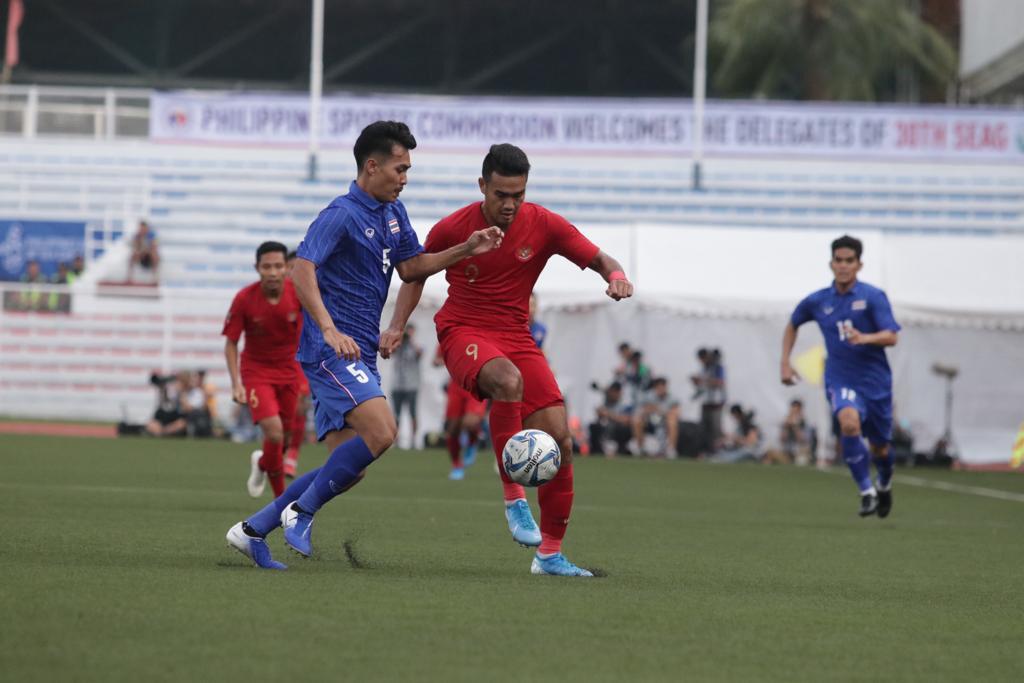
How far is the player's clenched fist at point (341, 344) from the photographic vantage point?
7.78 m

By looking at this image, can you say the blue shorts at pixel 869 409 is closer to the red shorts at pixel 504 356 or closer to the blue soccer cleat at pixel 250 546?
the red shorts at pixel 504 356

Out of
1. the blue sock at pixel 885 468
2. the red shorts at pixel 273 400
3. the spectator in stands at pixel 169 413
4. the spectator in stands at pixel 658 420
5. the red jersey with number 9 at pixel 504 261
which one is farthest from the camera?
the spectator in stands at pixel 169 413

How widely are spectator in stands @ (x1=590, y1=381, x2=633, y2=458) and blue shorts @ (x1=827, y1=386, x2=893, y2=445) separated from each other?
1183 centimetres

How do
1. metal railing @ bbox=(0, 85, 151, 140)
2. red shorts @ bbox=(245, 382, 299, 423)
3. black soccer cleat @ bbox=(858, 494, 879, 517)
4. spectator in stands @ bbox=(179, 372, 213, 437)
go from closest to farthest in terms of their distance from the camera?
red shorts @ bbox=(245, 382, 299, 423) < black soccer cleat @ bbox=(858, 494, 879, 517) < spectator in stands @ bbox=(179, 372, 213, 437) < metal railing @ bbox=(0, 85, 151, 140)

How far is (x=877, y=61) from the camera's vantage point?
38.6 m

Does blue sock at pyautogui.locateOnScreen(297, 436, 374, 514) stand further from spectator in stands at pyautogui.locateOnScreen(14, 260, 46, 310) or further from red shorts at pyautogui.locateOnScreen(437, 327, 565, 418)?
spectator in stands at pyautogui.locateOnScreen(14, 260, 46, 310)

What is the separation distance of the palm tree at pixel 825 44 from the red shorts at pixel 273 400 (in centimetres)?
2709

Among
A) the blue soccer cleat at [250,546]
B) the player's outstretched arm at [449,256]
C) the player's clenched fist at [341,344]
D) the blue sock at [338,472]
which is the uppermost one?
the player's outstretched arm at [449,256]

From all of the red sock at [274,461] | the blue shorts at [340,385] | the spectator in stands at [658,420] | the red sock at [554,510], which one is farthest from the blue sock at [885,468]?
the spectator in stands at [658,420]

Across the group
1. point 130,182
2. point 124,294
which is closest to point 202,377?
point 124,294

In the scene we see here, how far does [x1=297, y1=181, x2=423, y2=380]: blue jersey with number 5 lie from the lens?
327 inches

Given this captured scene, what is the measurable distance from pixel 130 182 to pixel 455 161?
6748mm

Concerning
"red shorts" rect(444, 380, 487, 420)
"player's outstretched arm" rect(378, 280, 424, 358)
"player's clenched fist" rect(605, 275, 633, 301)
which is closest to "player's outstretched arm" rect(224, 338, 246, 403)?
"player's outstretched arm" rect(378, 280, 424, 358)

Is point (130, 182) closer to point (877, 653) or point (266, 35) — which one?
point (266, 35)
